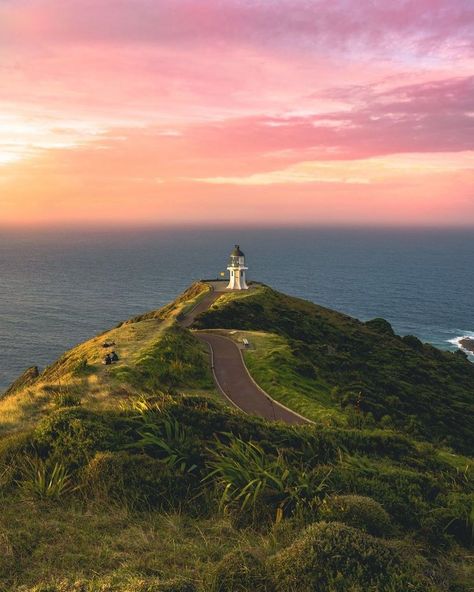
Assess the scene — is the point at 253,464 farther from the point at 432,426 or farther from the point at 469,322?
the point at 469,322

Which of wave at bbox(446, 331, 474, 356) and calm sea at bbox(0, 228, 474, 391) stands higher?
calm sea at bbox(0, 228, 474, 391)

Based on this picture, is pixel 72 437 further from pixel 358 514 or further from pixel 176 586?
pixel 358 514

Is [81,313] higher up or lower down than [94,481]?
lower down

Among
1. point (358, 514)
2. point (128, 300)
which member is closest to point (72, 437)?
point (358, 514)

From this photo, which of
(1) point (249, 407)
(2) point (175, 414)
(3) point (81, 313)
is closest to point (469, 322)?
(3) point (81, 313)

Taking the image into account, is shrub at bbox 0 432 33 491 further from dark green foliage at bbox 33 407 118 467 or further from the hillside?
dark green foliage at bbox 33 407 118 467

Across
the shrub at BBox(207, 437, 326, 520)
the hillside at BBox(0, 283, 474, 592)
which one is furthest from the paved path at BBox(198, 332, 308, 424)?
the shrub at BBox(207, 437, 326, 520)

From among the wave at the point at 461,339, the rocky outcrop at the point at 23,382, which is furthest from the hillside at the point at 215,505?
the wave at the point at 461,339
